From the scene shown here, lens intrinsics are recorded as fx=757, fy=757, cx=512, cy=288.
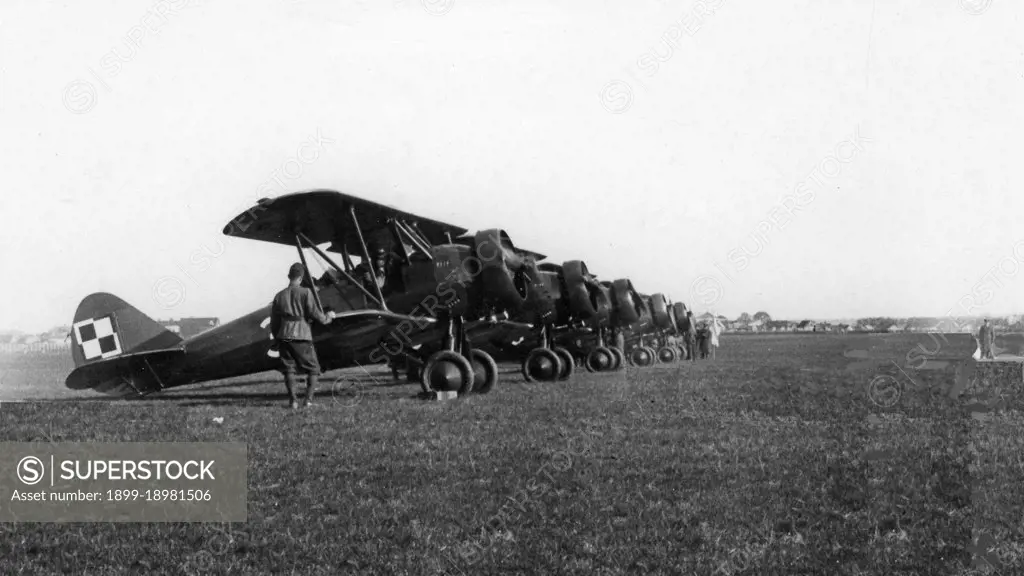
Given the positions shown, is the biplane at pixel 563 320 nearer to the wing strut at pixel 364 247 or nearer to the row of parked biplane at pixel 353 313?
the row of parked biplane at pixel 353 313

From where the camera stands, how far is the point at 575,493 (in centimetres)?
424

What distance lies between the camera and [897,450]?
5.63m

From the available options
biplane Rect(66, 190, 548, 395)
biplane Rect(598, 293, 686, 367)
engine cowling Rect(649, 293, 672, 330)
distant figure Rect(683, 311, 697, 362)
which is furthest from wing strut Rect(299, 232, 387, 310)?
distant figure Rect(683, 311, 697, 362)

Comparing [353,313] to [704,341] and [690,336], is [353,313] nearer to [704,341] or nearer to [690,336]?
[690,336]

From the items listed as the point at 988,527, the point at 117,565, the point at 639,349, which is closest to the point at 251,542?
the point at 117,565

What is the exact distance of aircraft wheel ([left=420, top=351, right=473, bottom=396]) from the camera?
9320 millimetres

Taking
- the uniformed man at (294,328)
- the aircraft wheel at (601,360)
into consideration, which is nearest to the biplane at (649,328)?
the aircraft wheel at (601,360)

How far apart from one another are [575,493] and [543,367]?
8.96 metres

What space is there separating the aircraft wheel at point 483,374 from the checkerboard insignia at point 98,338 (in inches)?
196

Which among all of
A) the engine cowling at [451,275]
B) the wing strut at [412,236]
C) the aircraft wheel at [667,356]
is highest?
the wing strut at [412,236]

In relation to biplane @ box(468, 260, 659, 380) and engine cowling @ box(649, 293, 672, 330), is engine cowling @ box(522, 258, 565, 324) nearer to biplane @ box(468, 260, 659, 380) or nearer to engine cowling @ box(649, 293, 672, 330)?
biplane @ box(468, 260, 659, 380)

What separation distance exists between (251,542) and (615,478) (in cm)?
217

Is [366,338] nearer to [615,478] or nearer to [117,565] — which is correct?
[615,478]

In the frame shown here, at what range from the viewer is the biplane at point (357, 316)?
31.8 feet
